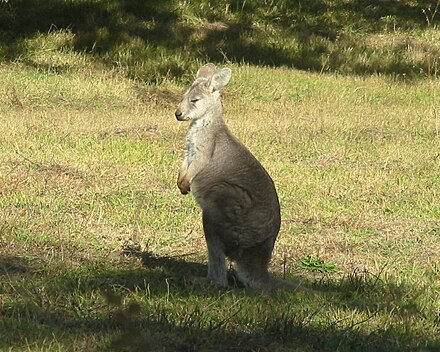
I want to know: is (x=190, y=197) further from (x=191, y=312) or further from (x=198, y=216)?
(x=191, y=312)

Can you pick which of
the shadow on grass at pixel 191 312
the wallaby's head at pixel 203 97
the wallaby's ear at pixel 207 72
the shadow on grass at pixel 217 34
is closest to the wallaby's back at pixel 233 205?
the shadow on grass at pixel 191 312

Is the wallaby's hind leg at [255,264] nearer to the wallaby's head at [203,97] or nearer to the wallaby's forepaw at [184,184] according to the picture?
the wallaby's forepaw at [184,184]

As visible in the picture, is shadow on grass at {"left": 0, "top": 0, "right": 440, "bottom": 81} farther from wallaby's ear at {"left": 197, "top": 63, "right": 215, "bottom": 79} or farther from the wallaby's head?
the wallaby's head

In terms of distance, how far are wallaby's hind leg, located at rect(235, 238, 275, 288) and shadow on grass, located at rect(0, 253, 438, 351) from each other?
0.43ft

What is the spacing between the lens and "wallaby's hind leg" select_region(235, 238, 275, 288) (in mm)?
6031

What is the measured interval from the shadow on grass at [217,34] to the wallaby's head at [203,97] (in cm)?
772

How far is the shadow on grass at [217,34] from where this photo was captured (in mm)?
15797

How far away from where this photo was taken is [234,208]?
600cm

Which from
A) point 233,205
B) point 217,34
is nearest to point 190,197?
point 233,205

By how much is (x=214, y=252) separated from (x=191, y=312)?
22.4 inches

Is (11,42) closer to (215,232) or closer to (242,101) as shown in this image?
(242,101)

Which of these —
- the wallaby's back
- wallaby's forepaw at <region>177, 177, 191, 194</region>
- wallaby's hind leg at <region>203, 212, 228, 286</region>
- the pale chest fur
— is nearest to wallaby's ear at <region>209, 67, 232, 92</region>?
the pale chest fur

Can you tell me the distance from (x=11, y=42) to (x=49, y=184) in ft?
24.1

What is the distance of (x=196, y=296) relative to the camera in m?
5.87
